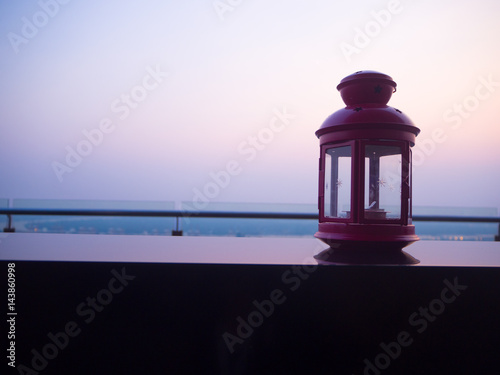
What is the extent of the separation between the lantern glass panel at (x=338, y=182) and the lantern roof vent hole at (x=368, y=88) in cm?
18

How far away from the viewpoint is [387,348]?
75 cm

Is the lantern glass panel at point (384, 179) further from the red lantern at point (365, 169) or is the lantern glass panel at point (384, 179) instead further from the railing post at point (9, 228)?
the railing post at point (9, 228)

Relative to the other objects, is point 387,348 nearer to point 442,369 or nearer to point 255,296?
point 442,369

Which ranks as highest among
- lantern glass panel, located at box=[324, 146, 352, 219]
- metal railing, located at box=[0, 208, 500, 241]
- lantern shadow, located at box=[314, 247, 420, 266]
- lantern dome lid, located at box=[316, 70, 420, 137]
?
lantern dome lid, located at box=[316, 70, 420, 137]

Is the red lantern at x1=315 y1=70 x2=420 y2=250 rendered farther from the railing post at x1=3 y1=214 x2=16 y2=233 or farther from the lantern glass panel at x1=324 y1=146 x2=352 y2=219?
the railing post at x1=3 y1=214 x2=16 y2=233

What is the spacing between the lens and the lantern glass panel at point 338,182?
3.59 ft

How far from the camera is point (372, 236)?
98 centimetres

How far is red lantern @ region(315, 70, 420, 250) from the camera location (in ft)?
3.29

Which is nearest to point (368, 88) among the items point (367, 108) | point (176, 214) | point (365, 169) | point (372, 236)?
point (367, 108)

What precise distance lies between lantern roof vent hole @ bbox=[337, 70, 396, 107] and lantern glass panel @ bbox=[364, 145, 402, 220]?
0.55 feet

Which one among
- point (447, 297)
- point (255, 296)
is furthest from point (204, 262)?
point (447, 297)

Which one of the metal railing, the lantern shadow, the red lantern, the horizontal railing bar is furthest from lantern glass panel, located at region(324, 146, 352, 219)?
the horizontal railing bar

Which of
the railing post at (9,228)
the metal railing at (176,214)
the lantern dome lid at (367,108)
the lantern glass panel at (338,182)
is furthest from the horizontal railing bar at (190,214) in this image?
the lantern dome lid at (367,108)

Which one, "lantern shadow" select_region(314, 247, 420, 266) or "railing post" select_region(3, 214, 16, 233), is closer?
"lantern shadow" select_region(314, 247, 420, 266)
